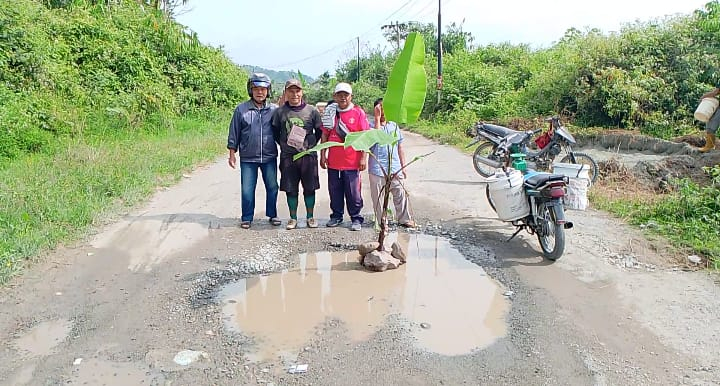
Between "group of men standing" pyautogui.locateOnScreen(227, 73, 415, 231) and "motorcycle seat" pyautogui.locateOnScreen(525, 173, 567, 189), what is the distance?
130 cm

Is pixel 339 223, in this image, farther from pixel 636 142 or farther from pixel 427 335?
pixel 636 142

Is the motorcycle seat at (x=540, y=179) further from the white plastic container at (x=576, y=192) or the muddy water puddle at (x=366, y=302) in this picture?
the muddy water puddle at (x=366, y=302)

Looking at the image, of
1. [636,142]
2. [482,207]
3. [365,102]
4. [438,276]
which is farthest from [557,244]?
[365,102]

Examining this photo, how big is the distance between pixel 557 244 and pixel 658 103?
1022 centimetres

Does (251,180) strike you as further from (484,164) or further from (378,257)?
A: (484,164)

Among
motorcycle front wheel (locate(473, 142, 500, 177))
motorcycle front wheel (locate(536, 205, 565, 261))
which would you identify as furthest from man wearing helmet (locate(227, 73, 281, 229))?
motorcycle front wheel (locate(473, 142, 500, 177))

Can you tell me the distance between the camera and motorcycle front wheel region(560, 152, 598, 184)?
846 cm

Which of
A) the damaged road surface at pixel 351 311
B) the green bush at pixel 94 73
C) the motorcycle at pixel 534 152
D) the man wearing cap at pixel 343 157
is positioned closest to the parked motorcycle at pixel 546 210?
the damaged road surface at pixel 351 311

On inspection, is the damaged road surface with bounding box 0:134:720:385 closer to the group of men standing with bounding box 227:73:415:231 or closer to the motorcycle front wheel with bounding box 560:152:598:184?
the group of men standing with bounding box 227:73:415:231

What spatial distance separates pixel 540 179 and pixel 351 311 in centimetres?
229

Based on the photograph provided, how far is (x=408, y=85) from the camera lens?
4.69 meters

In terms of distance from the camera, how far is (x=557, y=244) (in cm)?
498

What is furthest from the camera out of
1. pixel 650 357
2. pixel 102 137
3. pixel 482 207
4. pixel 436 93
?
pixel 436 93

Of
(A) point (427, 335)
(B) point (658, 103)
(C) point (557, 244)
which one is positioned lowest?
(A) point (427, 335)
